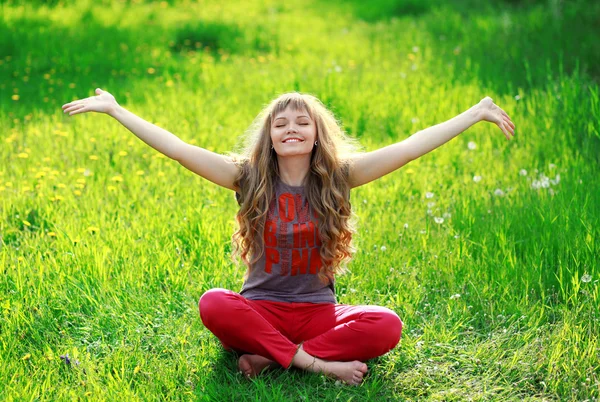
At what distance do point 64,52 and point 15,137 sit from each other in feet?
7.98

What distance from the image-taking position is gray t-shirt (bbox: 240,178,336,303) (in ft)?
10.0

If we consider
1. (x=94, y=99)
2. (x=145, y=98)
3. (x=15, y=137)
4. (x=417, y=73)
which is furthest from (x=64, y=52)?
(x=94, y=99)

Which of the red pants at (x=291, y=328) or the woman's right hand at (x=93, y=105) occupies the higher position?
the woman's right hand at (x=93, y=105)

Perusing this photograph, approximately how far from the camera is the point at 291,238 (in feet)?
10.00

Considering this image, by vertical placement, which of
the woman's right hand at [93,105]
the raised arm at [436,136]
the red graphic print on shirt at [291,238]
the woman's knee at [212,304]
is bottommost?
the woman's knee at [212,304]

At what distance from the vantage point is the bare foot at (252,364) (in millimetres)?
2943

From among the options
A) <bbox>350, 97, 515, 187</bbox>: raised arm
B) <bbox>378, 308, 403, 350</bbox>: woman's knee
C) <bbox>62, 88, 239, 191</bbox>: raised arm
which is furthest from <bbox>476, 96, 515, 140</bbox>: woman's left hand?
<bbox>62, 88, 239, 191</bbox>: raised arm

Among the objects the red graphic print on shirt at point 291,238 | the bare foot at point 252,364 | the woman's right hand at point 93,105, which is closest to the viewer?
the woman's right hand at point 93,105

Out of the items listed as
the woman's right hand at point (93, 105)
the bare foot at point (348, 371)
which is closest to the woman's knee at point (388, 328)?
the bare foot at point (348, 371)

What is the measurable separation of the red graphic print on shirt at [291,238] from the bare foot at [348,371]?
385 millimetres

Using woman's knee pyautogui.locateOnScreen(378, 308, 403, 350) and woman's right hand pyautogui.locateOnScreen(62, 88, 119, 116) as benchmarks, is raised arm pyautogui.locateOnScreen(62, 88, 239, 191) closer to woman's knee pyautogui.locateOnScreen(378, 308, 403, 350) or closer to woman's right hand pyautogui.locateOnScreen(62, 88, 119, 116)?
woman's right hand pyautogui.locateOnScreen(62, 88, 119, 116)

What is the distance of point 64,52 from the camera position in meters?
7.57

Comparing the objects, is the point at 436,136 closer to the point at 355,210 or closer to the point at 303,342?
the point at 303,342

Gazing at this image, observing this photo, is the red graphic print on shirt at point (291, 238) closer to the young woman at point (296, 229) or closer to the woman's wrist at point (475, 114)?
the young woman at point (296, 229)
